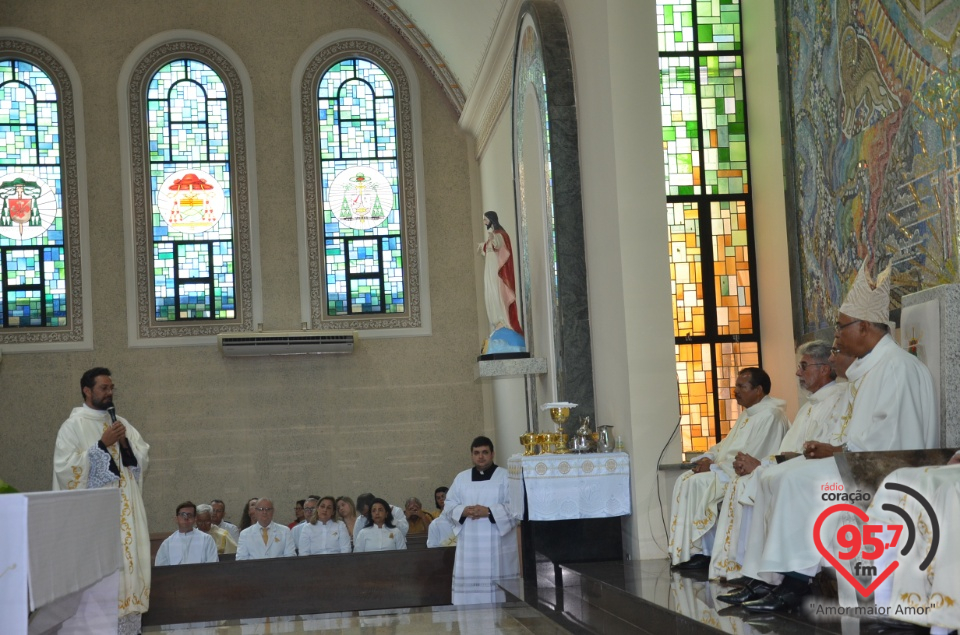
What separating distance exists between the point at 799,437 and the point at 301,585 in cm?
464

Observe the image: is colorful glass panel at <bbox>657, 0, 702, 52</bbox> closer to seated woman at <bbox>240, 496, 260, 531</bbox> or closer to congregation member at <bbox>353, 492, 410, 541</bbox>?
congregation member at <bbox>353, 492, 410, 541</bbox>

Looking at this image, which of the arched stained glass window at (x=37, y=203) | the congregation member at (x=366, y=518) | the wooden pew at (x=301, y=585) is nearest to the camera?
the wooden pew at (x=301, y=585)

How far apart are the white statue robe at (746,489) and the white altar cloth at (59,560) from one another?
120 inches

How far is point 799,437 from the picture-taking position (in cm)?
644

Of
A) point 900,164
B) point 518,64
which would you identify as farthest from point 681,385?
point 900,164

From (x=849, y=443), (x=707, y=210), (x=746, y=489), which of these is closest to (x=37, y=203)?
(x=707, y=210)

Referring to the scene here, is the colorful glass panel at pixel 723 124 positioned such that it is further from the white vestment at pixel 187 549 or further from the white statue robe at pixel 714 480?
the white vestment at pixel 187 549

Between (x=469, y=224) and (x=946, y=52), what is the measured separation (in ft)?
31.9

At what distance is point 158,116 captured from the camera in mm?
15000

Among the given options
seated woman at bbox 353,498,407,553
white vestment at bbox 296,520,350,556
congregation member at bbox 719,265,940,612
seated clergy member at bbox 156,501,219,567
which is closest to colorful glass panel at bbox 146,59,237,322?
seated clergy member at bbox 156,501,219,567

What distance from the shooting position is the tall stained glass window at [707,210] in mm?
10484

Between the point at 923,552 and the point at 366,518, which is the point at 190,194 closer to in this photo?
the point at 366,518

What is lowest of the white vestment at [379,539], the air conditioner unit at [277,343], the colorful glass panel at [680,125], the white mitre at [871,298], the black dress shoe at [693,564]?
the white vestment at [379,539]

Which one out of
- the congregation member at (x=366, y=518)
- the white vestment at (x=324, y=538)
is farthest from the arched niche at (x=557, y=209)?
the white vestment at (x=324, y=538)
